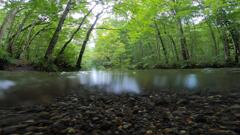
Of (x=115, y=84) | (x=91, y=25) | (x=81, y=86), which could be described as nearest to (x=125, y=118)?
(x=81, y=86)

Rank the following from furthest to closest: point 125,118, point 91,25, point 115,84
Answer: point 91,25 → point 115,84 → point 125,118

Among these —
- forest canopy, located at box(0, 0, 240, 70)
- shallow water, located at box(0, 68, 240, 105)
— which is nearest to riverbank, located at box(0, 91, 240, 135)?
shallow water, located at box(0, 68, 240, 105)

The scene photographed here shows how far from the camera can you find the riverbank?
6.38 feet

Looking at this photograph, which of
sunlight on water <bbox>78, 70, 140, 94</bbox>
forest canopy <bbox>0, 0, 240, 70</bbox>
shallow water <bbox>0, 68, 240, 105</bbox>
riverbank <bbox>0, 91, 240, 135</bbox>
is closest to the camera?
riverbank <bbox>0, 91, 240, 135</bbox>

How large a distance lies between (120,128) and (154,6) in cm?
1705

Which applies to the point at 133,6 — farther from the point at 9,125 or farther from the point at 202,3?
the point at 9,125

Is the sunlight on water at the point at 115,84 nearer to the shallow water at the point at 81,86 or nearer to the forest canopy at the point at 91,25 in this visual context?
the shallow water at the point at 81,86

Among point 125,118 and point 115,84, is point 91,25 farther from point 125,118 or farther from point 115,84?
point 125,118

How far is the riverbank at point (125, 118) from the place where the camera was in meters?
1.94

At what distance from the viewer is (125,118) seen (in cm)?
233

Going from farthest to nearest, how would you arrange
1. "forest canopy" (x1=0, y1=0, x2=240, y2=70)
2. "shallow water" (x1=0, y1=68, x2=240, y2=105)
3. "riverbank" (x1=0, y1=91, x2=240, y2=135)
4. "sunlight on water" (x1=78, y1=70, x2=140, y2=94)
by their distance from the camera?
"forest canopy" (x1=0, y1=0, x2=240, y2=70), "sunlight on water" (x1=78, y1=70, x2=140, y2=94), "shallow water" (x1=0, y1=68, x2=240, y2=105), "riverbank" (x1=0, y1=91, x2=240, y2=135)

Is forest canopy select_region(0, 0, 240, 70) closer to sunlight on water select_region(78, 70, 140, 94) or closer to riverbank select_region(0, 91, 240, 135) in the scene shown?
sunlight on water select_region(78, 70, 140, 94)

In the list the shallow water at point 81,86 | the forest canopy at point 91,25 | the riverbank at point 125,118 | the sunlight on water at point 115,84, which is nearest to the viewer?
the riverbank at point 125,118

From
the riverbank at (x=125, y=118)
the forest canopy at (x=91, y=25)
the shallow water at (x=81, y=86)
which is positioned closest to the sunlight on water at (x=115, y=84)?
the shallow water at (x=81, y=86)
